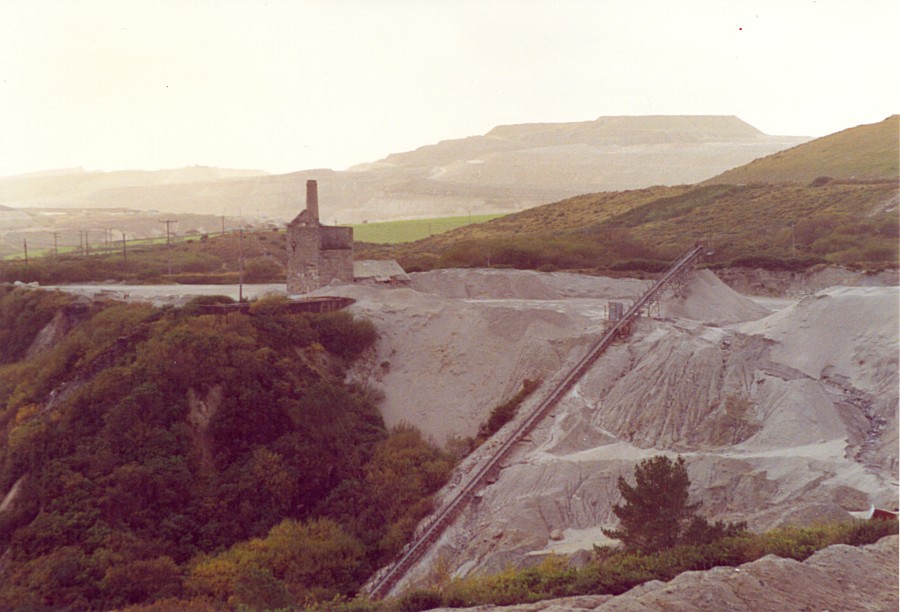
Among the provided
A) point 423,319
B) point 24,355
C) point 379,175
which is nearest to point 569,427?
point 423,319

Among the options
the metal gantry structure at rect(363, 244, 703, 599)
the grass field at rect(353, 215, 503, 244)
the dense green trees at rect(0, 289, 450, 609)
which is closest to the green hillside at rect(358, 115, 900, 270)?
the grass field at rect(353, 215, 503, 244)

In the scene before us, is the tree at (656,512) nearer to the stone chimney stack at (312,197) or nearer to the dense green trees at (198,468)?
the dense green trees at (198,468)

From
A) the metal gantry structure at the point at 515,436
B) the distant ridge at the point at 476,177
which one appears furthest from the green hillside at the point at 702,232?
the distant ridge at the point at 476,177

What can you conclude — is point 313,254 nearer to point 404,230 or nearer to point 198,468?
point 198,468

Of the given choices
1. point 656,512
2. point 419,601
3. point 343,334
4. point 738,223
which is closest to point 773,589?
point 656,512

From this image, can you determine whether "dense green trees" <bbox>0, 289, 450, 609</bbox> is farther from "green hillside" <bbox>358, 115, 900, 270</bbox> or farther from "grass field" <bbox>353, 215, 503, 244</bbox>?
"grass field" <bbox>353, 215, 503, 244</bbox>

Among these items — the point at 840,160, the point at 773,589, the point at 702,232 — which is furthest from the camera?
the point at 840,160

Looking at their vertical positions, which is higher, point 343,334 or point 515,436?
point 343,334
